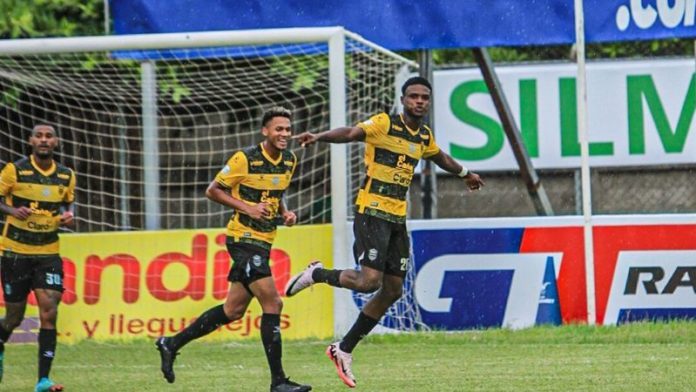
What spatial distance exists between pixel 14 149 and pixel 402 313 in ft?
15.3

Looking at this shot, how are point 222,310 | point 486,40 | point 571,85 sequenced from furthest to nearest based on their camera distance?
1. point 571,85
2. point 486,40
3. point 222,310

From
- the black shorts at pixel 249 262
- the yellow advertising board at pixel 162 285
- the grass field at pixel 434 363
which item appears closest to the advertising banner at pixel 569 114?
the yellow advertising board at pixel 162 285

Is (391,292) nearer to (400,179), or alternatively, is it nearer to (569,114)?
(400,179)

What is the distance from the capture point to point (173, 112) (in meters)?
16.6

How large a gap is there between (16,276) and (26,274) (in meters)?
0.08

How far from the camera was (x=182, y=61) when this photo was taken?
16.2 meters

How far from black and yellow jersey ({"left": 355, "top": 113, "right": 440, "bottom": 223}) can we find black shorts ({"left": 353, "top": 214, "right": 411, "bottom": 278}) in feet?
0.20

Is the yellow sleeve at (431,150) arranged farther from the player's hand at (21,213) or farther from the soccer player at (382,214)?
the player's hand at (21,213)

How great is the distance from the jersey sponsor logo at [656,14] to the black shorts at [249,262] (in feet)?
19.3

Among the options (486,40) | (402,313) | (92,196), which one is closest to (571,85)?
(486,40)

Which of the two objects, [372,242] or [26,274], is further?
[26,274]

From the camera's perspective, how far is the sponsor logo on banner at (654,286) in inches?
557

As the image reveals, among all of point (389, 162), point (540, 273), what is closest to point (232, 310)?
point (389, 162)

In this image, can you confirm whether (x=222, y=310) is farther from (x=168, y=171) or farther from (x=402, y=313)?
(x=168, y=171)
